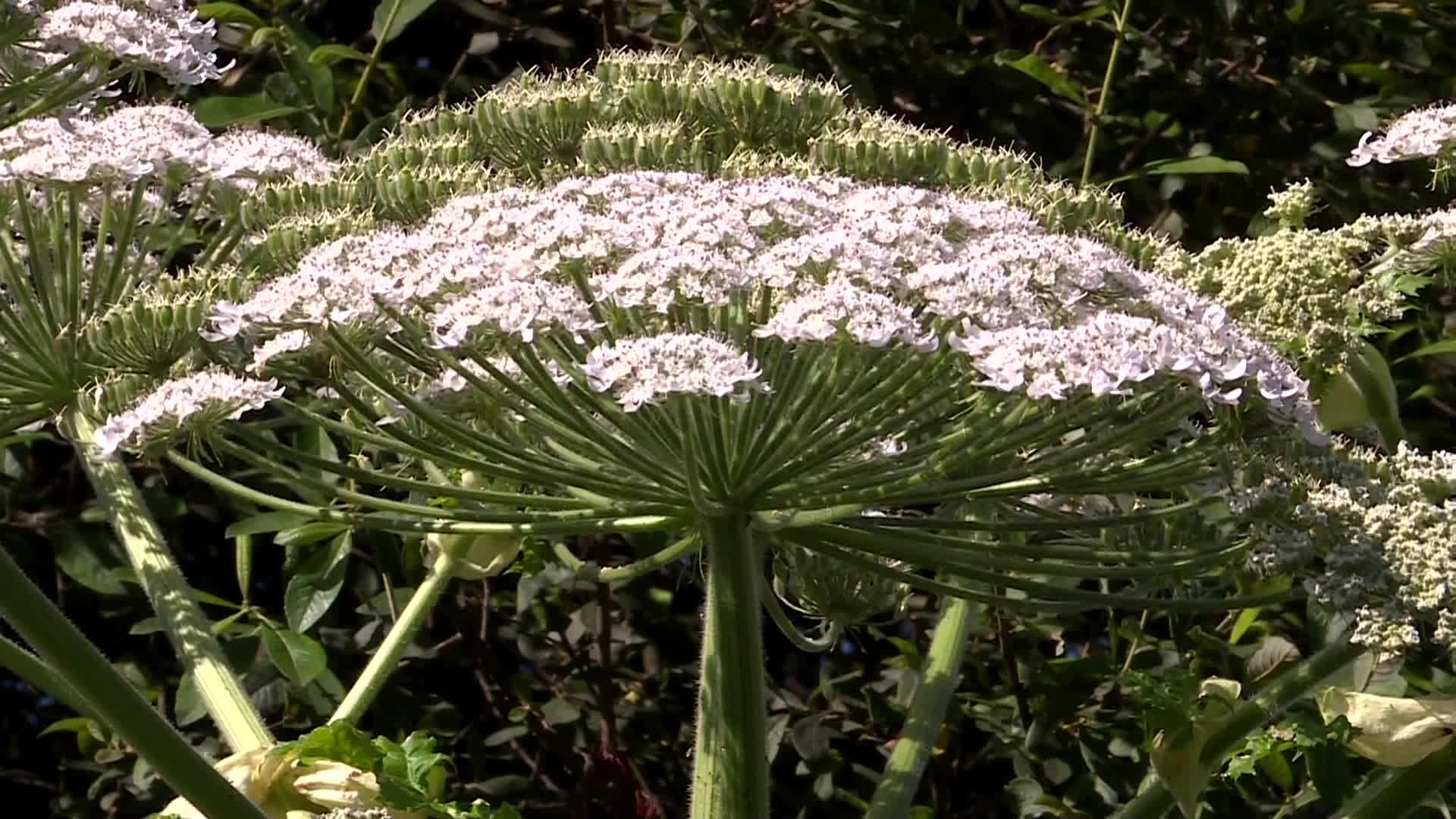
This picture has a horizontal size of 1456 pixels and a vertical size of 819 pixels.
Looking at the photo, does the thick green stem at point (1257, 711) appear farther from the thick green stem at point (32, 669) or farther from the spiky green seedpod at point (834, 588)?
the thick green stem at point (32, 669)

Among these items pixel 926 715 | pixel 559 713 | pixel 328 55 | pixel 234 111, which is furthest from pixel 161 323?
pixel 559 713

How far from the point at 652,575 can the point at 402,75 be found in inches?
60.7

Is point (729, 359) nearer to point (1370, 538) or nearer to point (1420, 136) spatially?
point (1370, 538)

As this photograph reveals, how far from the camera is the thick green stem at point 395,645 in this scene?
284 cm

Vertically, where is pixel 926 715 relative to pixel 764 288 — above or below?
below

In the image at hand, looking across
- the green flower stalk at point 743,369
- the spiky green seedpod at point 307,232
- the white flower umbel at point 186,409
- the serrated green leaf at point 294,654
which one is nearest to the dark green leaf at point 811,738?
the serrated green leaf at point 294,654

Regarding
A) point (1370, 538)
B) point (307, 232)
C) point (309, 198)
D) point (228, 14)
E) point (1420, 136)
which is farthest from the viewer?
point (228, 14)

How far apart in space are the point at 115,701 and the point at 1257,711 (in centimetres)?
137

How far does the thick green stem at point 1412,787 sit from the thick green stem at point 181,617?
140 cm

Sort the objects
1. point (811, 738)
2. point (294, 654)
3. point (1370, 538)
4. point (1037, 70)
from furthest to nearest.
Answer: point (1037, 70)
point (811, 738)
point (294, 654)
point (1370, 538)

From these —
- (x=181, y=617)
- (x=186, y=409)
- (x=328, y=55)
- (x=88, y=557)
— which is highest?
(x=186, y=409)

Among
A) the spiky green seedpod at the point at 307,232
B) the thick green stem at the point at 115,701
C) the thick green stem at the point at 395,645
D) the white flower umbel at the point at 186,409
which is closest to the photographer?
the thick green stem at the point at 115,701

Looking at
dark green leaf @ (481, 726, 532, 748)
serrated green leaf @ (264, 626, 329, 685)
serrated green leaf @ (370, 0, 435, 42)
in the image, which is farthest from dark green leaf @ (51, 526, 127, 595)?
serrated green leaf @ (370, 0, 435, 42)

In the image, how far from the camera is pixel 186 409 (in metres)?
2.25
